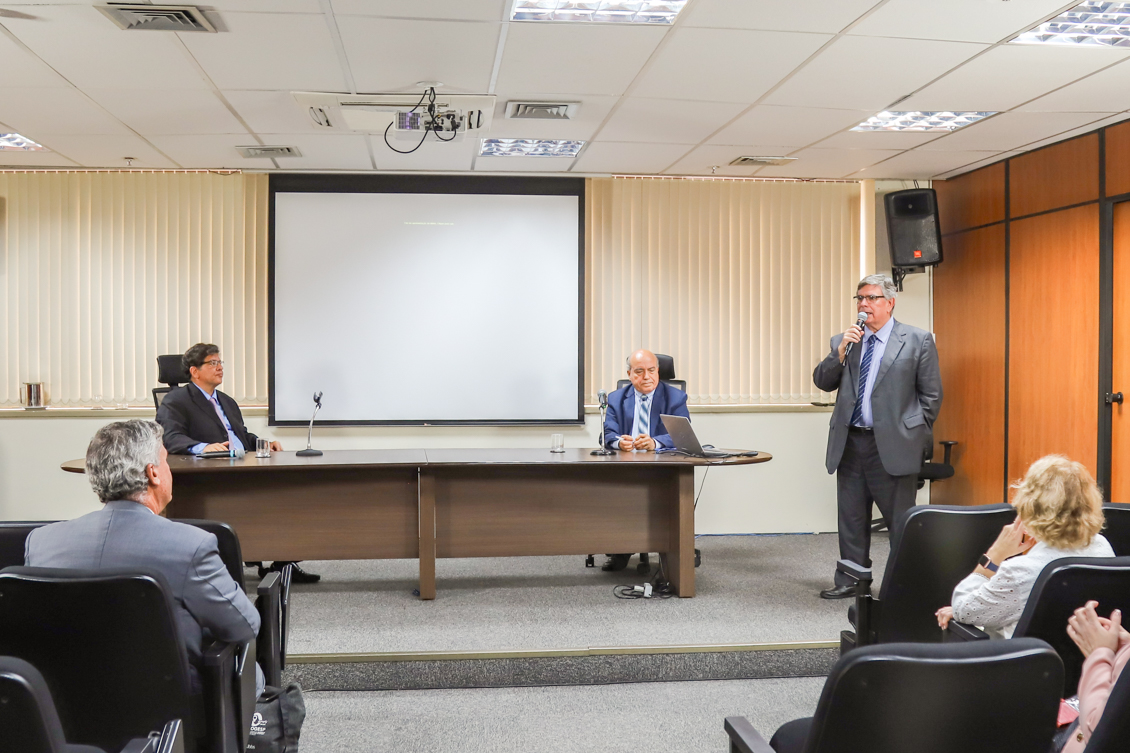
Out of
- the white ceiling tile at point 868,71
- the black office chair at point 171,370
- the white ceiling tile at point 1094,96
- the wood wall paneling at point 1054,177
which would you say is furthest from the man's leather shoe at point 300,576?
the wood wall paneling at point 1054,177

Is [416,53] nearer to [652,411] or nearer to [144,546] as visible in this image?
[652,411]

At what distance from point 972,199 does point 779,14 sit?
3.49 m

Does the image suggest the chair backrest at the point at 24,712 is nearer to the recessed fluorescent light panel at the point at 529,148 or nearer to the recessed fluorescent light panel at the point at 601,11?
the recessed fluorescent light panel at the point at 601,11

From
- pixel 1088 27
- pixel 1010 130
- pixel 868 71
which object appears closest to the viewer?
pixel 1088 27

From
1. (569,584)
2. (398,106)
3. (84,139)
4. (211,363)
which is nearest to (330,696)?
(569,584)

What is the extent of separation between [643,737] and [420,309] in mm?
3830

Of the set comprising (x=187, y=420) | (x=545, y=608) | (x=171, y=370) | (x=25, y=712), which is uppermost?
(x=171, y=370)

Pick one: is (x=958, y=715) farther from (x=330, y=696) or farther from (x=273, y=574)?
(x=330, y=696)

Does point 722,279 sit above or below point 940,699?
above

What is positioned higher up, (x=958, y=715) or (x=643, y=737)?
(x=958, y=715)

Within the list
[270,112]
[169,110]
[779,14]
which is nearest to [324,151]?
[270,112]

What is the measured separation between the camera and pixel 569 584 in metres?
4.46

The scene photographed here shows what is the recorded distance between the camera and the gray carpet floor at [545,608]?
3.52 metres

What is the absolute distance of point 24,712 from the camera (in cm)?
114
